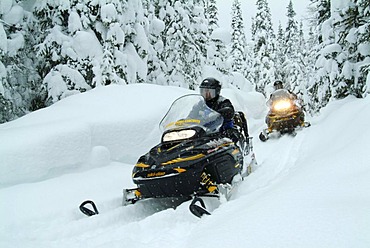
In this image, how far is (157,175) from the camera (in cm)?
446

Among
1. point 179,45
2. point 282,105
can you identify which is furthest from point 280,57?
point 282,105

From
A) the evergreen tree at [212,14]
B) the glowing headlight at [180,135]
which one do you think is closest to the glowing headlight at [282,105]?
the glowing headlight at [180,135]

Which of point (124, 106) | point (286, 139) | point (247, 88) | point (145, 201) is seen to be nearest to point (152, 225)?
point (145, 201)

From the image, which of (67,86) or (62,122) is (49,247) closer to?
(62,122)

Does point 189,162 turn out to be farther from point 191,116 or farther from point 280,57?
point 280,57

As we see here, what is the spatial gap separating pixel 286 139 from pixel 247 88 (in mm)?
19248

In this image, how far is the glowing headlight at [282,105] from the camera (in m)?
11.2

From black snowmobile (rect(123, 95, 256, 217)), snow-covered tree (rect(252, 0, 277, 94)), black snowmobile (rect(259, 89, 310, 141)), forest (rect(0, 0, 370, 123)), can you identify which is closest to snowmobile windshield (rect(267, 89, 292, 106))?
black snowmobile (rect(259, 89, 310, 141))

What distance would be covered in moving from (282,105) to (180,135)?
23.0 feet

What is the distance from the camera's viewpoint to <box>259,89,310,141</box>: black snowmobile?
424 inches

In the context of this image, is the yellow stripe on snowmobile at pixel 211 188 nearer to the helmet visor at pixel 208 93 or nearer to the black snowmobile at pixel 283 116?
the helmet visor at pixel 208 93

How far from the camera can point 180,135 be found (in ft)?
16.7

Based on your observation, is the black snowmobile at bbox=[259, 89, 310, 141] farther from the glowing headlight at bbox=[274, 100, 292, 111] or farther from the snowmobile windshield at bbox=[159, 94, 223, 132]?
the snowmobile windshield at bbox=[159, 94, 223, 132]

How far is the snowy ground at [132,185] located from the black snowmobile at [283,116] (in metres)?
1.17
